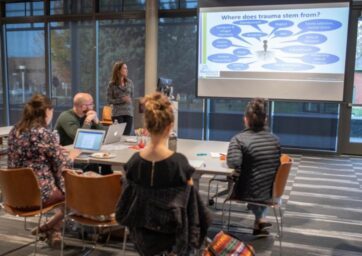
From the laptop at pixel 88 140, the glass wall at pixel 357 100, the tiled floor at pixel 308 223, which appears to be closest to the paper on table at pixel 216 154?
the tiled floor at pixel 308 223

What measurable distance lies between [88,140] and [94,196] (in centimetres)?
95

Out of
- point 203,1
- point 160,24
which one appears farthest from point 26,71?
point 203,1

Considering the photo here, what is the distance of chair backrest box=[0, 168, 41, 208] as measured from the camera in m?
2.45

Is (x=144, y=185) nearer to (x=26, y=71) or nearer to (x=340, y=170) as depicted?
(x=340, y=170)

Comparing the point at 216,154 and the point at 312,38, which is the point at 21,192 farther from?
the point at 312,38

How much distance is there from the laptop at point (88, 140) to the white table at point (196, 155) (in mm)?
109

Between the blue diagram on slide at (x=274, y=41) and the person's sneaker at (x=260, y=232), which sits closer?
the person's sneaker at (x=260, y=232)

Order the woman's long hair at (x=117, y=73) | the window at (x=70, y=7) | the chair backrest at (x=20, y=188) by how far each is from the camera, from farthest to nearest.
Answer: the window at (x=70, y=7) → the woman's long hair at (x=117, y=73) → the chair backrest at (x=20, y=188)

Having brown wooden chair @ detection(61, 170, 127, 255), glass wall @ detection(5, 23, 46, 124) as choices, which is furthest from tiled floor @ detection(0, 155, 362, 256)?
glass wall @ detection(5, 23, 46, 124)

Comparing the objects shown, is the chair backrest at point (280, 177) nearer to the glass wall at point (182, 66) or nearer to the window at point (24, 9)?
the glass wall at point (182, 66)

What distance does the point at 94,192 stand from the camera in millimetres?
2336

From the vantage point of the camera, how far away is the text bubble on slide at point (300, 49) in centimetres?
606

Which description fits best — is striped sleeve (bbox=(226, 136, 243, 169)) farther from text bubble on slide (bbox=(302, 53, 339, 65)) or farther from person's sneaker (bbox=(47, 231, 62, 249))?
text bubble on slide (bbox=(302, 53, 339, 65))

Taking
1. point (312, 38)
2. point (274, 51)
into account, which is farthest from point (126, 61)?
point (312, 38)
